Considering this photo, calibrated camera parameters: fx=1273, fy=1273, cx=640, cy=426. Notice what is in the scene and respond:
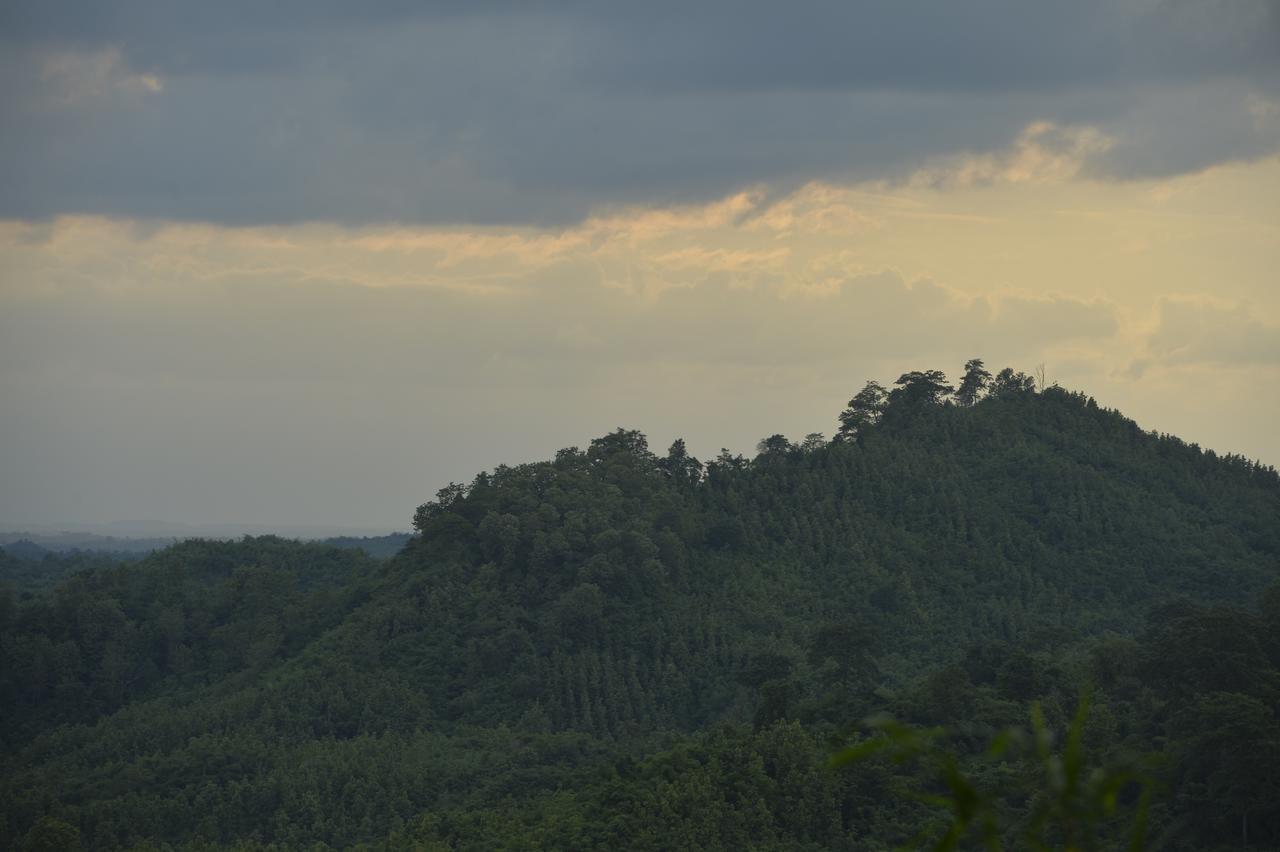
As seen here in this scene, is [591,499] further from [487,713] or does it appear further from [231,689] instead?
[231,689]

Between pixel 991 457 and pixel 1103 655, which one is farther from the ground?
pixel 991 457

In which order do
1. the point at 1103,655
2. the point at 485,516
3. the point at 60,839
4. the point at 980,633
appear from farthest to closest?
the point at 485,516 < the point at 980,633 < the point at 1103,655 < the point at 60,839

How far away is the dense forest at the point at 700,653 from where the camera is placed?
1145 inches

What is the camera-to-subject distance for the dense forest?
1145 inches

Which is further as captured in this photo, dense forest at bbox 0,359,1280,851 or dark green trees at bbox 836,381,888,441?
dark green trees at bbox 836,381,888,441

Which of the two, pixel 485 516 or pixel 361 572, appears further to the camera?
pixel 361 572

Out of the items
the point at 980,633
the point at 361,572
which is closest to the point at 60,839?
the point at 361,572

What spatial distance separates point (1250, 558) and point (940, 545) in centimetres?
1277

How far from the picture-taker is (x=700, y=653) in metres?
46.3

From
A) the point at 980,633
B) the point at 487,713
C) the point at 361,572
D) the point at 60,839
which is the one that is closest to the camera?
the point at 60,839

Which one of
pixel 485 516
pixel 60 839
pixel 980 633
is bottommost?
pixel 60 839

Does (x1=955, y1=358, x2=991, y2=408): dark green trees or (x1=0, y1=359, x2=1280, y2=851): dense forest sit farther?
(x1=955, y1=358, x2=991, y2=408): dark green trees

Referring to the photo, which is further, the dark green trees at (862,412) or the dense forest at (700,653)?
the dark green trees at (862,412)

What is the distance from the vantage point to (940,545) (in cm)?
5256
